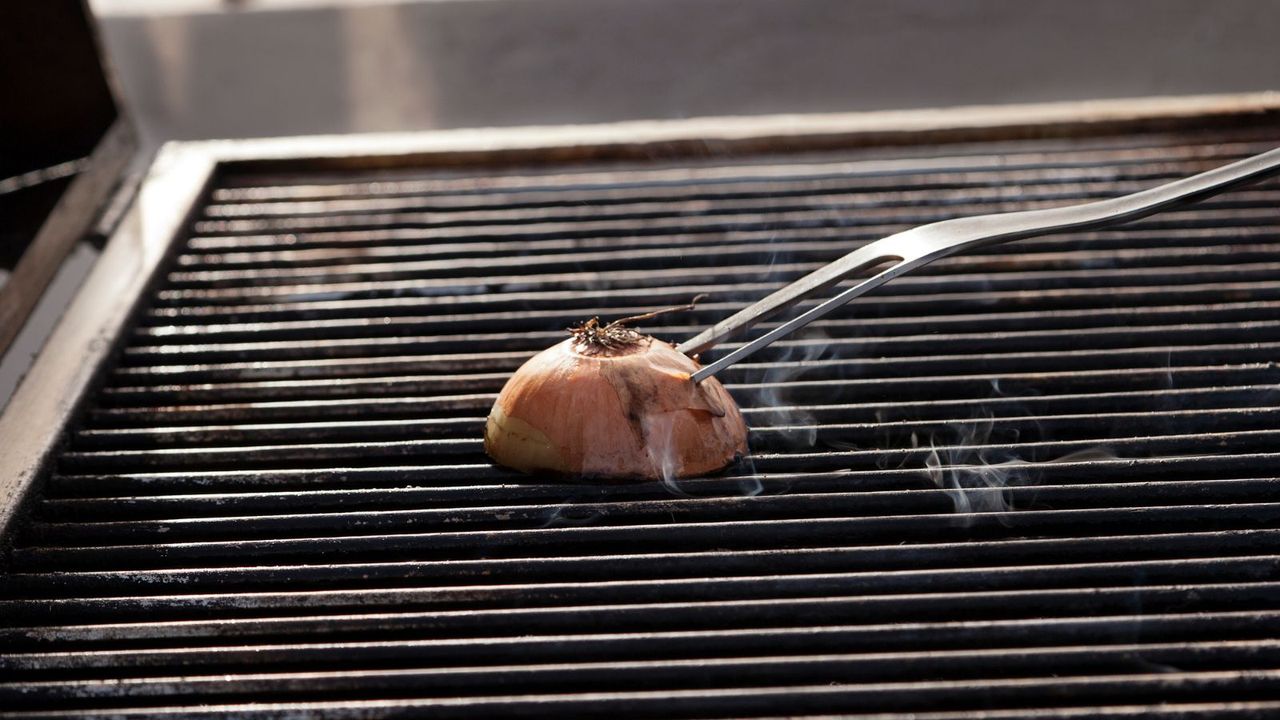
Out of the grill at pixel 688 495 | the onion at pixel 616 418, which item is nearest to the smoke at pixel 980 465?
the grill at pixel 688 495

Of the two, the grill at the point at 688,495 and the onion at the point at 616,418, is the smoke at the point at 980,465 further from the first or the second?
the onion at the point at 616,418

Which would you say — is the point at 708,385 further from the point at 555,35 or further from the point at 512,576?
the point at 555,35

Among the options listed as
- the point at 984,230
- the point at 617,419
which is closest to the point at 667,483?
the point at 617,419

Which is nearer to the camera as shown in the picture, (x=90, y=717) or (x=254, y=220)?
(x=90, y=717)

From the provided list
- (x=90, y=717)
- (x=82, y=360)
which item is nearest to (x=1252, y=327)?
(x=90, y=717)

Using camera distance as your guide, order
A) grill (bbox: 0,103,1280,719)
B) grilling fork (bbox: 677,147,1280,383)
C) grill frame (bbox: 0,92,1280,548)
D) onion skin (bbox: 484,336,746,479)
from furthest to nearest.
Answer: grill frame (bbox: 0,92,1280,548), onion skin (bbox: 484,336,746,479), grilling fork (bbox: 677,147,1280,383), grill (bbox: 0,103,1280,719)

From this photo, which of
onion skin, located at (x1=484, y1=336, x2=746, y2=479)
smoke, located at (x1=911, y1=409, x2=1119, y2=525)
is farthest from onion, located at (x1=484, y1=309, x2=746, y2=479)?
smoke, located at (x1=911, y1=409, x2=1119, y2=525)

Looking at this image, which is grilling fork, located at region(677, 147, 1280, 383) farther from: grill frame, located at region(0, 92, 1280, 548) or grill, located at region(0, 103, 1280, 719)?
grill frame, located at region(0, 92, 1280, 548)

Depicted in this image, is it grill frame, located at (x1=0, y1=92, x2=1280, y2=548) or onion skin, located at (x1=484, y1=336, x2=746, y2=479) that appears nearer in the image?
onion skin, located at (x1=484, y1=336, x2=746, y2=479)
